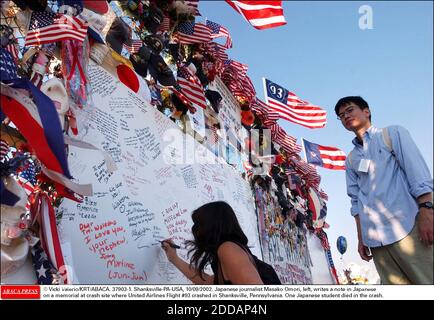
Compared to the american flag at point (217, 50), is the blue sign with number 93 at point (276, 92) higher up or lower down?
lower down

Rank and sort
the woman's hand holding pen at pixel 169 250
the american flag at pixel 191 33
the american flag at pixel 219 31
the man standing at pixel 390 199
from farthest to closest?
the american flag at pixel 219 31
the american flag at pixel 191 33
the woman's hand holding pen at pixel 169 250
the man standing at pixel 390 199

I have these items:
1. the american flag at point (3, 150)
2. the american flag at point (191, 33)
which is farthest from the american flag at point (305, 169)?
the american flag at point (3, 150)

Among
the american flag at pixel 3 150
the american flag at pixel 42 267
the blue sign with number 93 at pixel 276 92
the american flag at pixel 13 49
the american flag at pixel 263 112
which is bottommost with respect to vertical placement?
the american flag at pixel 42 267

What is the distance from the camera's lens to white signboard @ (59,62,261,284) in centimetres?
238

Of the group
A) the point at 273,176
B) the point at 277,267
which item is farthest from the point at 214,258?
the point at 273,176

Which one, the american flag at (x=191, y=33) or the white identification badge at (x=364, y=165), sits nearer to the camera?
the white identification badge at (x=364, y=165)

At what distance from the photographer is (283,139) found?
25.0ft

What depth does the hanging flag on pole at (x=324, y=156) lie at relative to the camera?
867cm

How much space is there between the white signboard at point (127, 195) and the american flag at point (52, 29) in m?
0.53

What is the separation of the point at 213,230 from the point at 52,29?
1343mm

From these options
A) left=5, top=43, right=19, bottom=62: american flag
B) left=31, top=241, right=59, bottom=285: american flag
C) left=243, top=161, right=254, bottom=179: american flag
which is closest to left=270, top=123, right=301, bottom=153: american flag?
left=243, top=161, right=254, bottom=179: american flag

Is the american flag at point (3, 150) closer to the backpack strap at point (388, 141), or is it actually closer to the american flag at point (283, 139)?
the backpack strap at point (388, 141)

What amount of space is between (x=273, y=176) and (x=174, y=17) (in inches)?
154

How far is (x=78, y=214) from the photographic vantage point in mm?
2344
